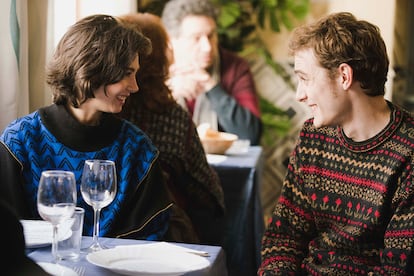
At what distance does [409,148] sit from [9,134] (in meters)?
1.07

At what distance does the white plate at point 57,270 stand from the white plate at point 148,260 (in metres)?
0.06

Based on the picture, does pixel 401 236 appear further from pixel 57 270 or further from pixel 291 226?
pixel 57 270

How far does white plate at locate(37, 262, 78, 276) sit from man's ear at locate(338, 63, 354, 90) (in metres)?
0.85

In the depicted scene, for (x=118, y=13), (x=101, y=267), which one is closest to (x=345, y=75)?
(x=101, y=267)

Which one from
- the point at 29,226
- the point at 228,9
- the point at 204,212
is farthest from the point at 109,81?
the point at 228,9

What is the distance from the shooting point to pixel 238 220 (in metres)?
3.17

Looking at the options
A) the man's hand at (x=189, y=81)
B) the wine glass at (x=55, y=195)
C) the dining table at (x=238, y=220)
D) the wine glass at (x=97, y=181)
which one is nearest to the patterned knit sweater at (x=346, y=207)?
the wine glass at (x=97, y=181)

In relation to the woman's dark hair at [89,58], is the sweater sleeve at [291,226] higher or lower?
lower

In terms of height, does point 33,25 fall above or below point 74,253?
above

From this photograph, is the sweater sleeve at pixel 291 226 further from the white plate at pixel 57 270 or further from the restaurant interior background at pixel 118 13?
the restaurant interior background at pixel 118 13

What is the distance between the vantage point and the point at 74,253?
1646 mm

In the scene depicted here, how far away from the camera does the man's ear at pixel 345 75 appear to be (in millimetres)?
1904

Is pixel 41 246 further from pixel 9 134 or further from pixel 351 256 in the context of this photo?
pixel 351 256

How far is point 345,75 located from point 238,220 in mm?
1369
